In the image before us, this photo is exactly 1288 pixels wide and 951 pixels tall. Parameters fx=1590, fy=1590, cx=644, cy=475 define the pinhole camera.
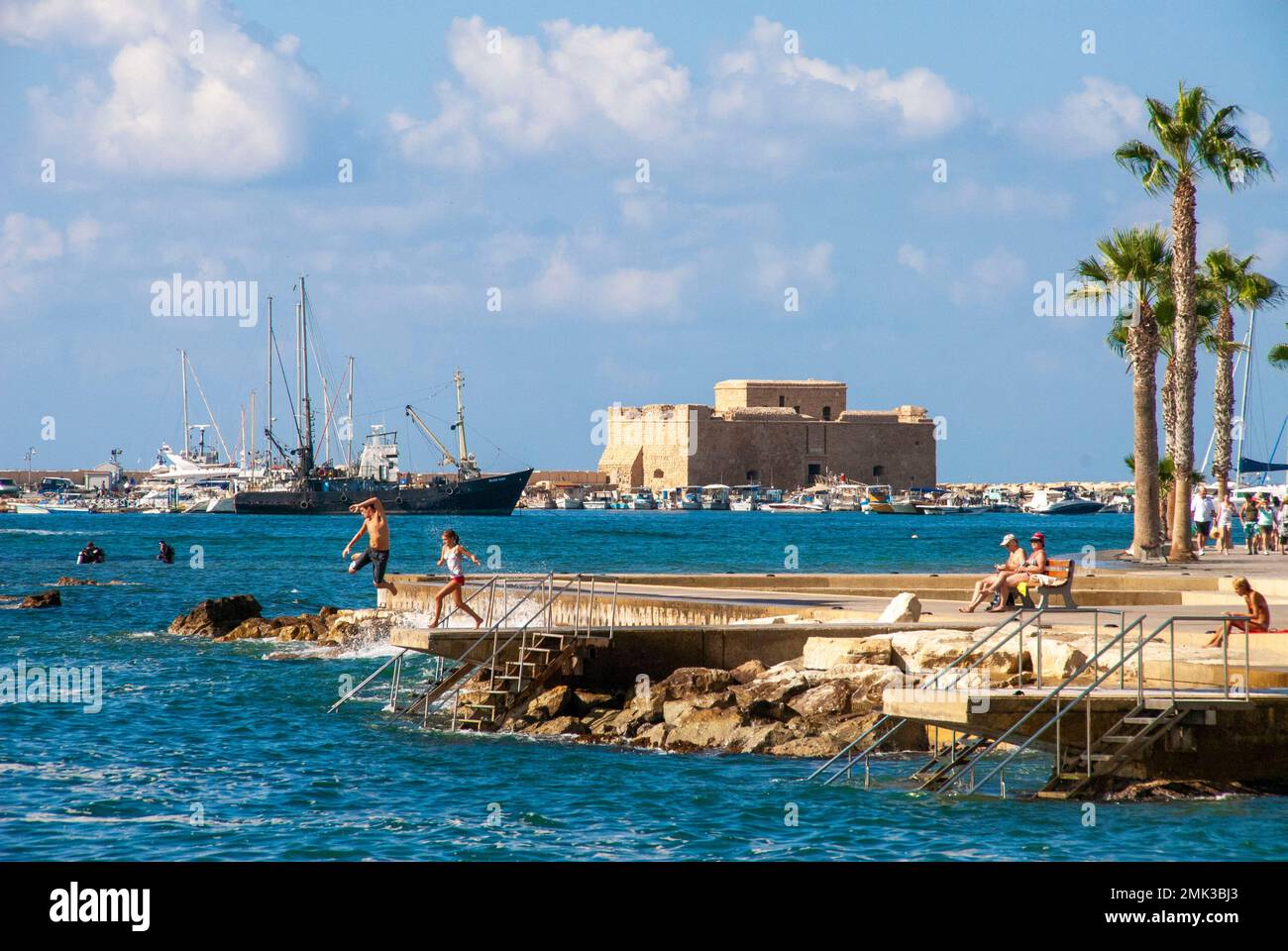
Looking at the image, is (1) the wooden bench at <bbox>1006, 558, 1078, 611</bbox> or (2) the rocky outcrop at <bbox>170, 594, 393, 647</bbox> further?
(2) the rocky outcrop at <bbox>170, 594, 393, 647</bbox>

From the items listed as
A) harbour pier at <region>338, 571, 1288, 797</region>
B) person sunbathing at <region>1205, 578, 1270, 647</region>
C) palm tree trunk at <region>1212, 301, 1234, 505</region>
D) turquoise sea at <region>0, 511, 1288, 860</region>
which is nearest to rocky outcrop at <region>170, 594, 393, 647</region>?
turquoise sea at <region>0, 511, 1288, 860</region>

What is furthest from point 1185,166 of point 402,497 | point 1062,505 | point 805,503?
point 1062,505

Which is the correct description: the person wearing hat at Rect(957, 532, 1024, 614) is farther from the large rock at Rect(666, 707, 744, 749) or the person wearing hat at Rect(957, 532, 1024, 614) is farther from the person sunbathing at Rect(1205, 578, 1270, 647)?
the person sunbathing at Rect(1205, 578, 1270, 647)

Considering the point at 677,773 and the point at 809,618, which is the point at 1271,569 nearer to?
the point at 809,618

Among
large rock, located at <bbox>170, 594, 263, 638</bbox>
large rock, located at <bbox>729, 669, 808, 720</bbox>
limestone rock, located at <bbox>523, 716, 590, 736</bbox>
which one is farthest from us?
large rock, located at <bbox>170, 594, 263, 638</bbox>

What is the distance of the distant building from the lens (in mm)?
137875

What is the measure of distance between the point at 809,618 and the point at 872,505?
114431 mm

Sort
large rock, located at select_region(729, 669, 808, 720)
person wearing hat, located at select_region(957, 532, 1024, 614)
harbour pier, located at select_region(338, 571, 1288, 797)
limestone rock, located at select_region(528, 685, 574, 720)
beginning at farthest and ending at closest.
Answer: person wearing hat, located at select_region(957, 532, 1024, 614)
limestone rock, located at select_region(528, 685, 574, 720)
large rock, located at select_region(729, 669, 808, 720)
harbour pier, located at select_region(338, 571, 1288, 797)

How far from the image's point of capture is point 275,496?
11081 cm

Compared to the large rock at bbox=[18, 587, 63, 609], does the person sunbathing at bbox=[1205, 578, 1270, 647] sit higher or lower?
higher

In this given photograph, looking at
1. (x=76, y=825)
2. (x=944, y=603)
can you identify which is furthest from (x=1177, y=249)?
(x=76, y=825)

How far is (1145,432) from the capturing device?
2962cm

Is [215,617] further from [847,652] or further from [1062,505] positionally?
[1062,505]

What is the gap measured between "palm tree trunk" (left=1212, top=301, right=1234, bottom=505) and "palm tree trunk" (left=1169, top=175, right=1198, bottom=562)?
6.64 metres
